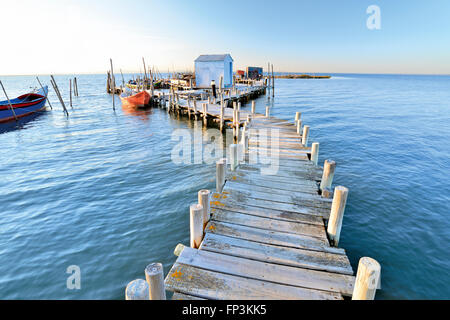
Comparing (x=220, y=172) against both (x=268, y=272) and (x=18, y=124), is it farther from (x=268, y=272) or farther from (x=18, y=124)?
(x=18, y=124)

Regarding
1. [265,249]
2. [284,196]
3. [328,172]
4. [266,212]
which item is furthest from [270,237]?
[328,172]

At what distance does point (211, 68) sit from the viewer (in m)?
35.8

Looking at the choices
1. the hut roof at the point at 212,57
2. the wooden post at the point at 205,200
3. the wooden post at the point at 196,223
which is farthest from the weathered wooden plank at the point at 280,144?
the hut roof at the point at 212,57

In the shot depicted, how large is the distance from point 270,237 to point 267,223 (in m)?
0.51

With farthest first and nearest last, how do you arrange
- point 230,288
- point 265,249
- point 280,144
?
point 280,144, point 265,249, point 230,288

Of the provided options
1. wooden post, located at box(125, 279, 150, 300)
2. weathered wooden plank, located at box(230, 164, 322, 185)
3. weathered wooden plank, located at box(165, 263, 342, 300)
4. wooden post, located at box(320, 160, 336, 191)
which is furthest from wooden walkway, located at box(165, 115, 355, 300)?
wooden post, located at box(125, 279, 150, 300)

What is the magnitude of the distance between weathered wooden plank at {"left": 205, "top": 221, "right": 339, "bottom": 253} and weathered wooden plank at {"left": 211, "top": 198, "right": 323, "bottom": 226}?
1.91 feet

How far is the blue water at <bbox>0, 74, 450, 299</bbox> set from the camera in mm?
6016

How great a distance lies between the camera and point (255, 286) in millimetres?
3871

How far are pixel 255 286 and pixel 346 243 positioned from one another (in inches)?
181

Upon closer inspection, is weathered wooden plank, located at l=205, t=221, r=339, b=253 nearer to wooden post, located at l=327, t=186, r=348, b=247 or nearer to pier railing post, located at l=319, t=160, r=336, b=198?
wooden post, located at l=327, t=186, r=348, b=247

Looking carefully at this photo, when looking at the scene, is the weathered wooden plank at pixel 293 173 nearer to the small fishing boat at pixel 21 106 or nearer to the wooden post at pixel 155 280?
the wooden post at pixel 155 280
